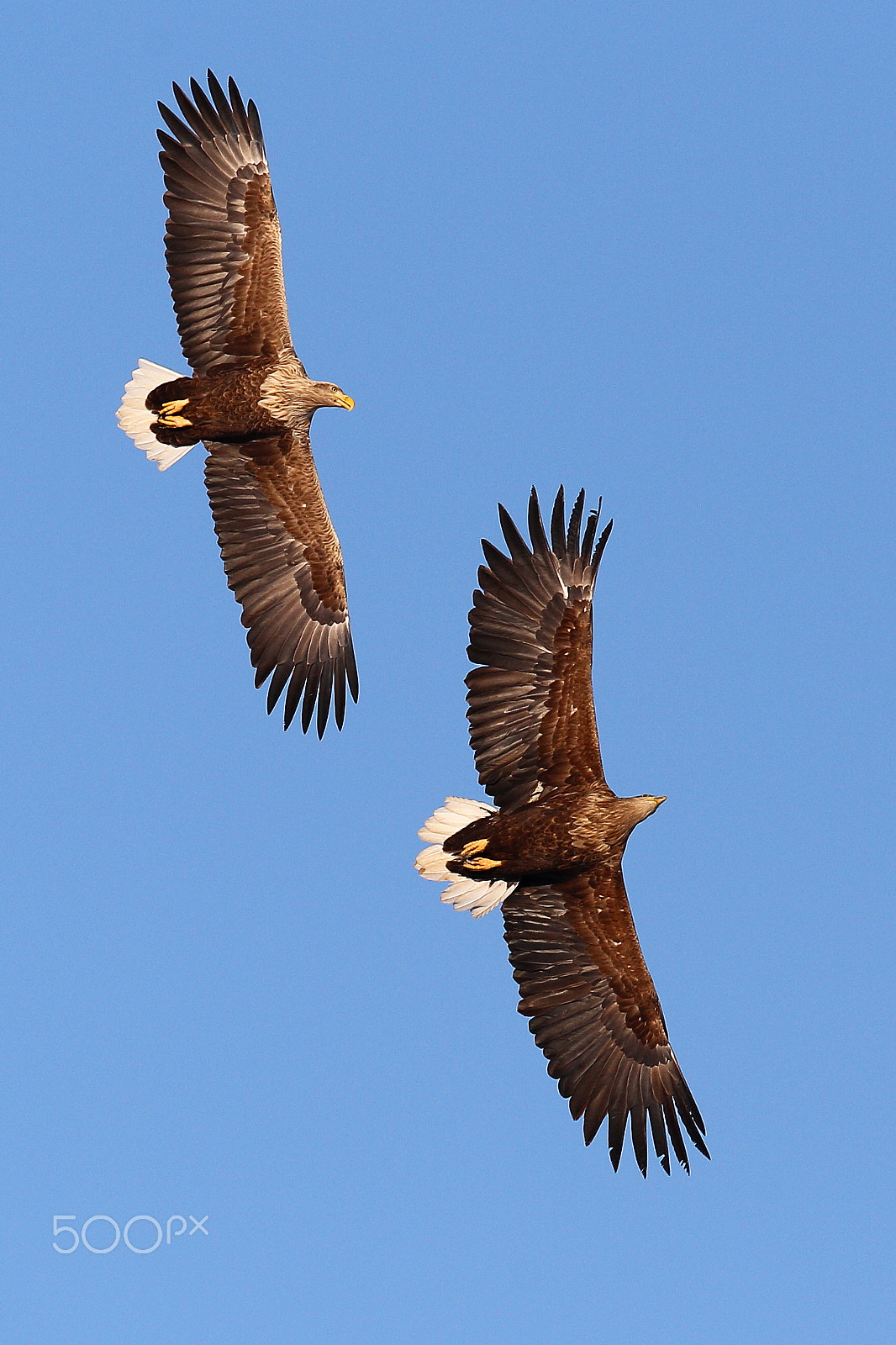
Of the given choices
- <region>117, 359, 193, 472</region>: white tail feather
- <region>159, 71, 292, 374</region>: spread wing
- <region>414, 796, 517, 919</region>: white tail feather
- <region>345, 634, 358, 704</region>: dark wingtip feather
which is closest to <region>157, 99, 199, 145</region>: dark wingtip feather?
<region>159, 71, 292, 374</region>: spread wing

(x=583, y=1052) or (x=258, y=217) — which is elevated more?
(x=258, y=217)

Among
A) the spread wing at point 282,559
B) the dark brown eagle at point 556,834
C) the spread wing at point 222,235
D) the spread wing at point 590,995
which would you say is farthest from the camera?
the spread wing at point 282,559

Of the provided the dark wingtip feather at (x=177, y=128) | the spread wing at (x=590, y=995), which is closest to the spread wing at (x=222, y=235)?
the dark wingtip feather at (x=177, y=128)

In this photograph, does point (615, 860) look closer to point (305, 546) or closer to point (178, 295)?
point (305, 546)

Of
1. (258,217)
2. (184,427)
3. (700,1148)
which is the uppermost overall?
(258,217)

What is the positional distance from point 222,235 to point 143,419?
1285 mm

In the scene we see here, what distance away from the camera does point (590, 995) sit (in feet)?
40.9

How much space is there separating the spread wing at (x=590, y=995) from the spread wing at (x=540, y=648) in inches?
28.8

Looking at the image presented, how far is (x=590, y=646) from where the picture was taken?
12164 millimetres

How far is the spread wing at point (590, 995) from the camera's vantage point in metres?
12.4

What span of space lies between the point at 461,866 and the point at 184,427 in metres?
3.54

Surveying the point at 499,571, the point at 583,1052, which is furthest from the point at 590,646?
the point at 583,1052

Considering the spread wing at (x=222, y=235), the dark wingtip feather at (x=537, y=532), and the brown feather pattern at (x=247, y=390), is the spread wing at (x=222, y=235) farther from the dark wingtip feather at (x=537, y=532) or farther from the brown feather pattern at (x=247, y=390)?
the dark wingtip feather at (x=537, y=532)

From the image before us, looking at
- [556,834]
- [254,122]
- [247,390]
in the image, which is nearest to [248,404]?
[247,390]
